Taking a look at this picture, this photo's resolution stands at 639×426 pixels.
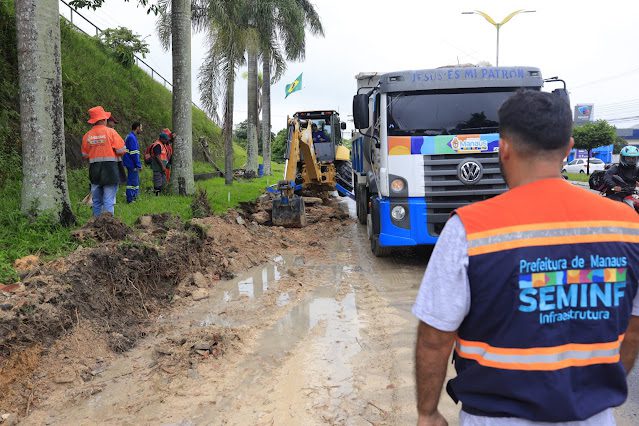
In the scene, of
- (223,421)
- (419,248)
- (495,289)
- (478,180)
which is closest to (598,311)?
(495,289)

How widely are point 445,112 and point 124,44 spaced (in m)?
14.3

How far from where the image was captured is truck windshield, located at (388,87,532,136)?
7.62 m

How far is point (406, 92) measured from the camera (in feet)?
25.6

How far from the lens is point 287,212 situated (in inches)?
462

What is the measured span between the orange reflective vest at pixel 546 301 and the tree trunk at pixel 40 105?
6.70 metres

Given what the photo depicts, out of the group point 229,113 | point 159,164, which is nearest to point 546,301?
point 159,164

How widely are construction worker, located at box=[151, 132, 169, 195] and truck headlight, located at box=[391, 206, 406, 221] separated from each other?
685cm

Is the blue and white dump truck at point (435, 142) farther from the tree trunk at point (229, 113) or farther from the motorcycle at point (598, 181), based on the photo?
the tree trunk at point (229, 113)

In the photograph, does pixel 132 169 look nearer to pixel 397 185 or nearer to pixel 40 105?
pixel 40 105

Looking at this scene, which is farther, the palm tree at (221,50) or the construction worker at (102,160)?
the palm tree at (221,50)

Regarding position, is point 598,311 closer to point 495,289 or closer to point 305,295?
point 495,289

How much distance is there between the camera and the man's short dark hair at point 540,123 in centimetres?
172

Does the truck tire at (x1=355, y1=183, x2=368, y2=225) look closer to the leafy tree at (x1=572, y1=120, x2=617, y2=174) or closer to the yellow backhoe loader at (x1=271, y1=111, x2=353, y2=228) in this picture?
the yellow backhoe loader at (x1=271, y1=111, x2=353, y2=228)

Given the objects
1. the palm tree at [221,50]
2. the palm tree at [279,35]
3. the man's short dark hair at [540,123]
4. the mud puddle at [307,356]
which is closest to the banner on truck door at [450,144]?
the mud puddle at [307,356]
